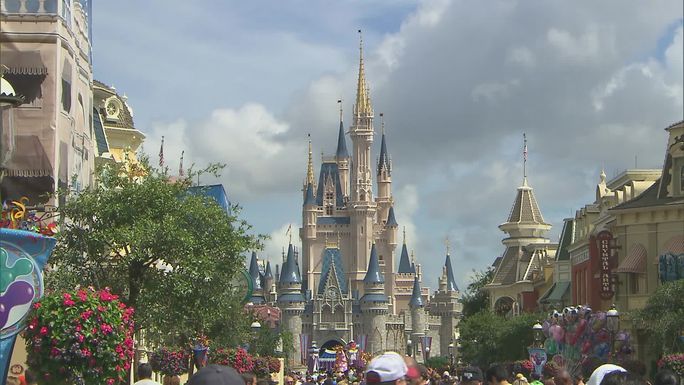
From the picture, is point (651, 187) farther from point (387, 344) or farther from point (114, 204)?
point (387, 344)

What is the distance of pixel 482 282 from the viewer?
113 meters

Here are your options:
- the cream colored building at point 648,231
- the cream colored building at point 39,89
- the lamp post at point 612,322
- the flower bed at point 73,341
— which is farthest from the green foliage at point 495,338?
the flower bed at point 73,341

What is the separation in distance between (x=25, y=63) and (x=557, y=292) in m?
38.8

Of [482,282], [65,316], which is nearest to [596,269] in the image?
[65,316]

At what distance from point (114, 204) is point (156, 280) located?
6.68ft

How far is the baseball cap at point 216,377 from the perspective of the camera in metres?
7.56

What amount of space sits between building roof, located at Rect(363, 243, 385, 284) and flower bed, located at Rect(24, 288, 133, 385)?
175034 mm

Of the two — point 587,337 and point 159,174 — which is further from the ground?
point 159,174

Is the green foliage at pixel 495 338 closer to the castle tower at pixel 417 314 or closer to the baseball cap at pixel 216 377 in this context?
the baseball cap at pixel 216 377

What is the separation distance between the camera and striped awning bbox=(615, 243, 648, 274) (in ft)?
153

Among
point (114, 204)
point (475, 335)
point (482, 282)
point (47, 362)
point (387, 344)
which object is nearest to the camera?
point (47, 362)

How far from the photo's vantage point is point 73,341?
52.4 ft

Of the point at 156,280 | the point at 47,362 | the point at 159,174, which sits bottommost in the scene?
the point at 47,362

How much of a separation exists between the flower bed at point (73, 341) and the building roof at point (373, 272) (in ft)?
574
